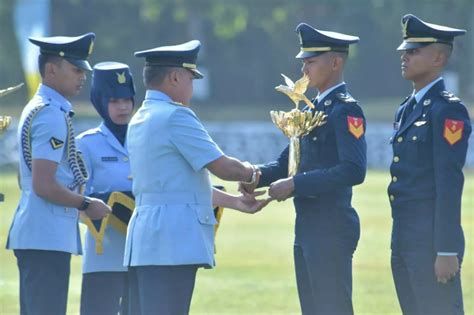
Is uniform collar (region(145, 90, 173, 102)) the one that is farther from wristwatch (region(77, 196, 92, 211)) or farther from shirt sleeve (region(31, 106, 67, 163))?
wristwatch (region(77, 196, 92, 211))

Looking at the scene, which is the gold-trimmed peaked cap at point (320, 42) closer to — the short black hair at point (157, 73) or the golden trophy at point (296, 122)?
the golden trophy at point (296, 122)

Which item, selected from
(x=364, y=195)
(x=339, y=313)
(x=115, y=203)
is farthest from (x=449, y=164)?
(x=364, y=195)

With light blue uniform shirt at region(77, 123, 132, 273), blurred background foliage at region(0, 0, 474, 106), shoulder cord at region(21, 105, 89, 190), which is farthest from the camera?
blurred background foliage at region(0, 0, 474, 106)

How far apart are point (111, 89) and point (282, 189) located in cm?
146

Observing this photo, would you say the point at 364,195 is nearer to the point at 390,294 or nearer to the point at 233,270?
the point at 233,270

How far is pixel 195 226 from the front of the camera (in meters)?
6.29

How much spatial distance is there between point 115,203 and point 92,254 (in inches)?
14.6

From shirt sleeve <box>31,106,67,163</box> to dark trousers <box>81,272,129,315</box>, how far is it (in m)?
1.18

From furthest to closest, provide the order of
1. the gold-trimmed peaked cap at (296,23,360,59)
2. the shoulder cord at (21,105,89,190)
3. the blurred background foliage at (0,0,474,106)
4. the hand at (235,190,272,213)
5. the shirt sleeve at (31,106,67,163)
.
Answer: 1. the blurred background foliage at (0,0,474,106)
2. the hand at (235,190,272,213)
3. the gold-trimmed peaked cap at (296,23,360,59)
4. the shoulder cord at (21,105,89,190)
5. the shirt sleeve at (31,106,67,163)

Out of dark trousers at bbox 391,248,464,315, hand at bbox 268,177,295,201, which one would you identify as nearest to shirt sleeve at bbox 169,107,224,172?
hand at bbox 268,177,295,201

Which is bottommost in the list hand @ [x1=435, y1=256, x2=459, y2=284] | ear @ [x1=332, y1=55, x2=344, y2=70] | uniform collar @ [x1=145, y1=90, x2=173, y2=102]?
hand @ [x1=435, y1=256, x2=459, y2=284]

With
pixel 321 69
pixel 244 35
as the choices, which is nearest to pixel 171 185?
pixel 321 69

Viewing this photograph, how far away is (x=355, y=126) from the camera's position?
22.0 feet

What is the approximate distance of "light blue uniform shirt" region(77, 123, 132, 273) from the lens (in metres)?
7.43
